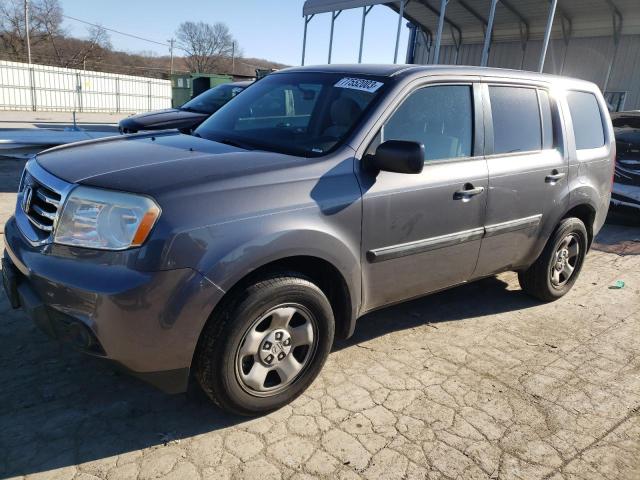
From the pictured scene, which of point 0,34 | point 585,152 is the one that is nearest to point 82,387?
point 585,152

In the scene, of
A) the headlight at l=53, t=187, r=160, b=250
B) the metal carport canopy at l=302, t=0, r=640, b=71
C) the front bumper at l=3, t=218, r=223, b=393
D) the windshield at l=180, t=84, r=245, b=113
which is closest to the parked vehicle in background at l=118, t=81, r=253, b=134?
the windshield at l=180, t=84, r=245, b=113

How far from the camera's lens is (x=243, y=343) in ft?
8.61

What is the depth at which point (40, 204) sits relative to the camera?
A: 2693mm

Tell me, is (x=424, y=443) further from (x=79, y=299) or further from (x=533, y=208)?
(x=533, y=208)

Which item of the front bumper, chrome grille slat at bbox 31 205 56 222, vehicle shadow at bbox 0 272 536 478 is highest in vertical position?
chrome grille slat at bbox 31 205 56 222

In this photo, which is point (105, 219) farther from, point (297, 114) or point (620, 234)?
point (620, 234)

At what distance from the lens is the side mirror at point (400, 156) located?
2811 millimetres

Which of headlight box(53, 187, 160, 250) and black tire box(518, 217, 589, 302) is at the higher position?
headlight box(53, 187, 160, 250)

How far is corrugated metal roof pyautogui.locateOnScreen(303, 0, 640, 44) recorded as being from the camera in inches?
683

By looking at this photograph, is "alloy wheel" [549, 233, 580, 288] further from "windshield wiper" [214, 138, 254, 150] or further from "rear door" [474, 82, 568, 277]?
"windshield wiper" [214, 138, 254, 150]

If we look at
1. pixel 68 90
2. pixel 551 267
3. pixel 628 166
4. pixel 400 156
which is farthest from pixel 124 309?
pixel 68 90

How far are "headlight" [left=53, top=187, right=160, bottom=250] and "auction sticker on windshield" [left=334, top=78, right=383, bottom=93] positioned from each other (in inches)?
62.5

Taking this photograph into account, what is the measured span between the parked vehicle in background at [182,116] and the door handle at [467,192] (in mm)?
4789

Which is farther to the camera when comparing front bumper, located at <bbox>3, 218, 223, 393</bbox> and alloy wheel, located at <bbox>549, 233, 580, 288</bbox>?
alloy wheel, located at <bbox>549, 233, 580, 288</bbox>
